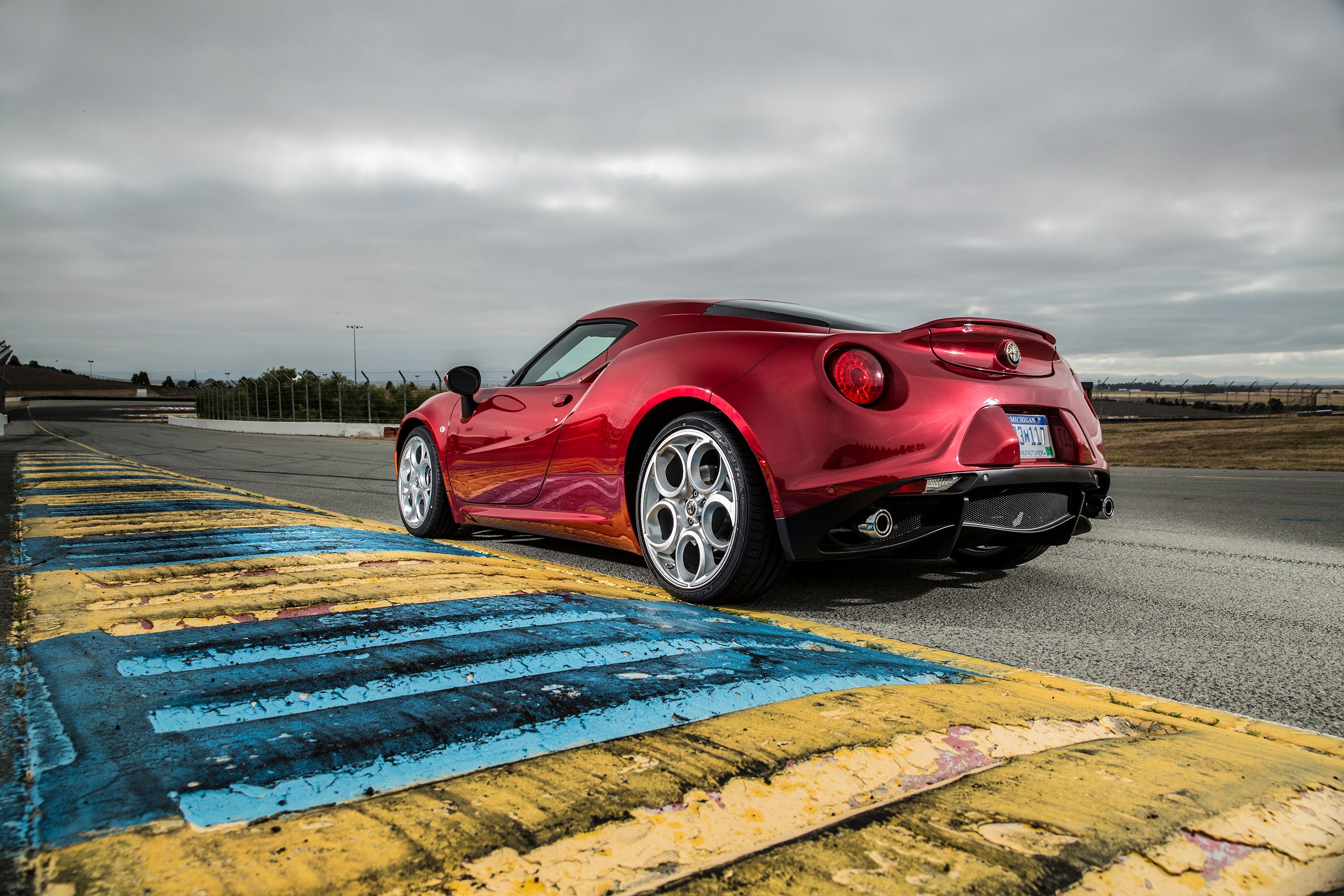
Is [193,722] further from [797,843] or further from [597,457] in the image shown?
[597,457]

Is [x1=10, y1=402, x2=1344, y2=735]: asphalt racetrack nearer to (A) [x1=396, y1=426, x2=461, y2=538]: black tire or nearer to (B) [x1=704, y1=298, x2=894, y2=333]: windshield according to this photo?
(A) [x1=396, y1=426, x2=461, y2=538]: black tire

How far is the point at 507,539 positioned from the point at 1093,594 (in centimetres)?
344

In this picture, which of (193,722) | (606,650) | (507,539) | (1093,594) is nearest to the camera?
(193,722)

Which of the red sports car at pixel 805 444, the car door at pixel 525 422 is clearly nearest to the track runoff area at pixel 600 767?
the red sports car at pixel 805 444

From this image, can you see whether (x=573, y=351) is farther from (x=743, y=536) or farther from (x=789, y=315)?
(x=743, y=536)

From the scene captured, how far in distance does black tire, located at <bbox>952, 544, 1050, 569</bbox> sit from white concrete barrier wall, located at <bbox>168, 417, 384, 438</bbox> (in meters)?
28.8

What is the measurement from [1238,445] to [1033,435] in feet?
57.7

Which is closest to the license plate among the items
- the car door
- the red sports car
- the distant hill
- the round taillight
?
the red sports car

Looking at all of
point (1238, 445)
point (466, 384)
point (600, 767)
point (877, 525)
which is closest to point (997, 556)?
point (877, 525)

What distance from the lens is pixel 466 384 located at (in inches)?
197

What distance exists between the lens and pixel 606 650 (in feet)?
7.48

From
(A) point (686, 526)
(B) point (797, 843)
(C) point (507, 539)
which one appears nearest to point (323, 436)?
(C) point (507, 539)

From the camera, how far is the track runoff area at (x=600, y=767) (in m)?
1.18

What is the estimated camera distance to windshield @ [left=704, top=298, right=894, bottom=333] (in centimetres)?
373
